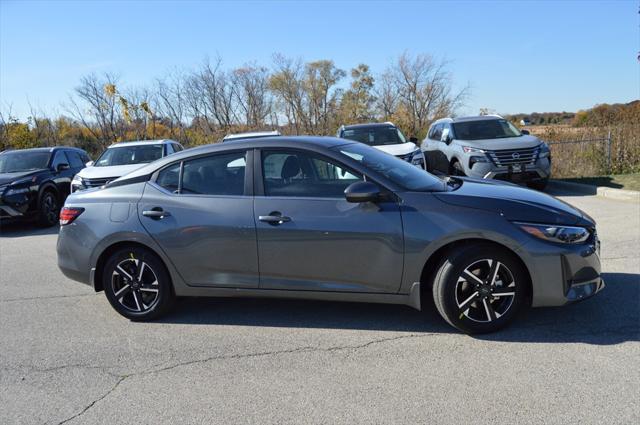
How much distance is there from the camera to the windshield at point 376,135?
13.0 metres

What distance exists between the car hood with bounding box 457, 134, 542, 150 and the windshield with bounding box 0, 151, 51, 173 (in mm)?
9773

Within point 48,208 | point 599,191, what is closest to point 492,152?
point 599,191

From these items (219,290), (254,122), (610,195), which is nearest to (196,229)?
(219,290)

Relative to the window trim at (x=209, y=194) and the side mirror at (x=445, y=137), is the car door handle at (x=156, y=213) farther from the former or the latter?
the side mirror at (x=445, y=137)

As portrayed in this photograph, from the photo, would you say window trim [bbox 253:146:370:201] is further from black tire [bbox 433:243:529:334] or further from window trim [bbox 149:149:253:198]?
black tire [bbox 433:243:529:334]

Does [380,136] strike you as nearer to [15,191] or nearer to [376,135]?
[376,135]

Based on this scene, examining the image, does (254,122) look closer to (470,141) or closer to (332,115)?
(332,115)

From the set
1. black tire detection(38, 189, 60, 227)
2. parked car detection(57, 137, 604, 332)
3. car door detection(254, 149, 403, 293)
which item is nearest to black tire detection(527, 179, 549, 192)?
parked car detection(57, 137, 604, 332)

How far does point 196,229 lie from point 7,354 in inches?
73.5

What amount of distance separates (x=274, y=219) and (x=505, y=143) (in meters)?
8.77

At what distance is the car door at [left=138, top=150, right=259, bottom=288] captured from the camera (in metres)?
4.58

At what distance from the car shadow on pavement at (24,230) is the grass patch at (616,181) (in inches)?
470

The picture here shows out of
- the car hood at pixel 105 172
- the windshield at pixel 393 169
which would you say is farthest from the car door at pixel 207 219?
the car hood at pixel 105 172

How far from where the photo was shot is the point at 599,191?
11.4 m
